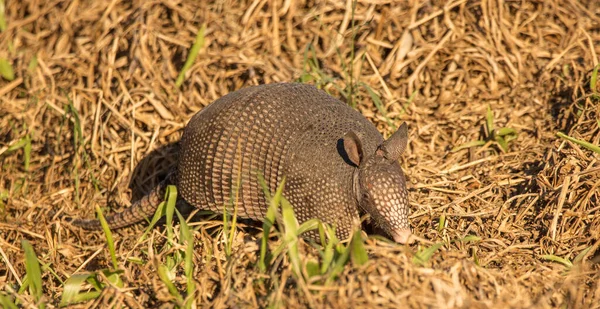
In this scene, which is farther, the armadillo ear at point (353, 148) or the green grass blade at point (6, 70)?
the green grass blade at point (6, 70)

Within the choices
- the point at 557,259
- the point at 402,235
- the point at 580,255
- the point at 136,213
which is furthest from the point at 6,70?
the point at 580,255

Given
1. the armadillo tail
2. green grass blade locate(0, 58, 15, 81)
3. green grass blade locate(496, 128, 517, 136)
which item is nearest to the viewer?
the armadillo tail

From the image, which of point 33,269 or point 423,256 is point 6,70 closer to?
point 33,269

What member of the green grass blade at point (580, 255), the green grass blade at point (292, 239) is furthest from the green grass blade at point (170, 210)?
the green grass blade at point (580, 255)

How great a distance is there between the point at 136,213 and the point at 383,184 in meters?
1.96

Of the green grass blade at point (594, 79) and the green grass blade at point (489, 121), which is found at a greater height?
the green grass blade at point (594, 79)

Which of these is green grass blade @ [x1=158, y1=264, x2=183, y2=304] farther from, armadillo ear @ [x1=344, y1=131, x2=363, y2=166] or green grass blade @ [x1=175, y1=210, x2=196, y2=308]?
armadillo ear @ [x1=344, y1=131, x2=363, y2=166]

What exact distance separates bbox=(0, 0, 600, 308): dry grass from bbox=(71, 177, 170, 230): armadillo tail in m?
0.15

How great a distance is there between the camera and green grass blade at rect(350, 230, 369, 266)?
11.0 ft

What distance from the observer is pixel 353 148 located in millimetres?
4113

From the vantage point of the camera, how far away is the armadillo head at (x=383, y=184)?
4.02 meters

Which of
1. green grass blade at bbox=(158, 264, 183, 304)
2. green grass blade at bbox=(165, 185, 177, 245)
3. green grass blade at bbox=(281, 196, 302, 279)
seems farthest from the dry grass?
green grass blade at bbox=(281, 196, 302, 279)

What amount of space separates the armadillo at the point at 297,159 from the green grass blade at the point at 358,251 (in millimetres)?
667

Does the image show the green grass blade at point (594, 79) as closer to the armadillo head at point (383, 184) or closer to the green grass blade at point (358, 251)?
the armadillo head at point (383, 184)
